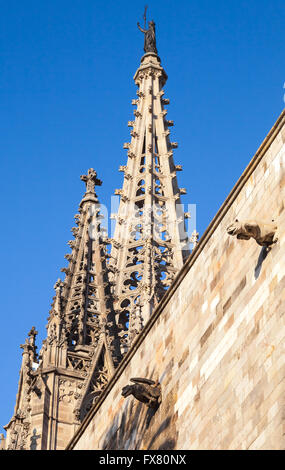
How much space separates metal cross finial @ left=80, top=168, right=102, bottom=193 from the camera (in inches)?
1687

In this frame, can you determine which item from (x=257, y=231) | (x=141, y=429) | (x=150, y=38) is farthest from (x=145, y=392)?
(x=150, y=38)

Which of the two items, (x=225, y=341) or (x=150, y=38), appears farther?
(x=150, y=38)

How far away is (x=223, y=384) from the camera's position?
51.8 feet

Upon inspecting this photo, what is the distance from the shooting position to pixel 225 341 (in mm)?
16094

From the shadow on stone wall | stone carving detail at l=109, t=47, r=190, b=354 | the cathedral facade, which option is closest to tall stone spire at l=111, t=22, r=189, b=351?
stone carving detail at l=109, t=47, r=190, b=354

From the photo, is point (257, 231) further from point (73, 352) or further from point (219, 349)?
point (73, 352)

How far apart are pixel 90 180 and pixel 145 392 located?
25.1 metres

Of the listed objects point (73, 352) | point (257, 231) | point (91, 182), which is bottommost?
point (257, 231)

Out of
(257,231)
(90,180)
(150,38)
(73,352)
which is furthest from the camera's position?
(150,38)

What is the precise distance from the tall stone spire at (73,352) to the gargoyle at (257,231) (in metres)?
18.4

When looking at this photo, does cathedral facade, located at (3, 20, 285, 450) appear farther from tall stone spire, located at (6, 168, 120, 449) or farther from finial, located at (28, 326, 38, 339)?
finial, located at (28, 326, 38, 339)

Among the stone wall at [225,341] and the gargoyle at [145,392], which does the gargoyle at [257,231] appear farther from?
the gargoyle at [145,392]

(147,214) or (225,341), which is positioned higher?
(147,214)
